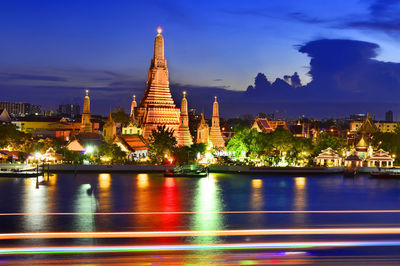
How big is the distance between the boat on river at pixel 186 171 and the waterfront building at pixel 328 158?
12.2 meters

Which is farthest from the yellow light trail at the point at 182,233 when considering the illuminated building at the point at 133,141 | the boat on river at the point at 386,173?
the illuminated building at the point at 133,141

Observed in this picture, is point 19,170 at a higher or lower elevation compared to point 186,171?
higher

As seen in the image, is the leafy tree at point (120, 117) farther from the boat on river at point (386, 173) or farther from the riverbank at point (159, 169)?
the boat on river at point (386, 173)

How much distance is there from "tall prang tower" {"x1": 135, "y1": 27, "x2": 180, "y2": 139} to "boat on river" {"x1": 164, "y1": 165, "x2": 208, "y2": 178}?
37.2 feet

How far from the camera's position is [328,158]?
51.7 metres

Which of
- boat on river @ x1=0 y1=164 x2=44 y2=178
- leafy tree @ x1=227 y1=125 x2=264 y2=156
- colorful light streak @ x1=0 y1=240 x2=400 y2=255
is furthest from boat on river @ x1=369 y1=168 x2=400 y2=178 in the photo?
colorful light streak @ x1=0 y1=240 x2=400 y2=255

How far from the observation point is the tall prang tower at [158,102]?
5966 centimetres

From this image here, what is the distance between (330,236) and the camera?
20375 mm

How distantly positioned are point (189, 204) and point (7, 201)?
1053 centimetres

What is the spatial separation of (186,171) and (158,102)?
15.9m

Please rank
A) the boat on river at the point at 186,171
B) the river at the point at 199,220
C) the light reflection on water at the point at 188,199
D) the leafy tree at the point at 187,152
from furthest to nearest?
the leafy tree at the point at 187,152
the boat on river at the point at 186,171
the light reflection on water at the point at 188,199
the river at the point at 199,220

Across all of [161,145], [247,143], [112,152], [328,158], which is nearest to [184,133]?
[247,143]

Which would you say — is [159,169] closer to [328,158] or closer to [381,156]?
[328,158]

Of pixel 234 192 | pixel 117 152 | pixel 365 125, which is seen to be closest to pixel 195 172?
pixel 117 152
